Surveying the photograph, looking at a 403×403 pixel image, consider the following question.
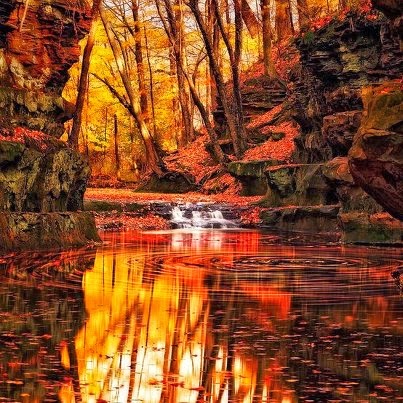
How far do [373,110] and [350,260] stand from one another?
356 cm

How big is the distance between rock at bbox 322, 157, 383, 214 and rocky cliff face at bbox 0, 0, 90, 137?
25.9 ft

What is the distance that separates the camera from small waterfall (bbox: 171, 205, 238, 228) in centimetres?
2892

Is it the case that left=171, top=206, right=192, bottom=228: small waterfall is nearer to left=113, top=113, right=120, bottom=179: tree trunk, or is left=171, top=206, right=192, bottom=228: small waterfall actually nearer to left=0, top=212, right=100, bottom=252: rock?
left=0, top=212, right=100, bottom=252: rock

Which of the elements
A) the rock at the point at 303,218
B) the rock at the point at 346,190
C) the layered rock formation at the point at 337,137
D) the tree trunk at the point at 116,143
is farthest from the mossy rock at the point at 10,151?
the tree trunk at the point at 116,143

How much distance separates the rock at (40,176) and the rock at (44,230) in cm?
32

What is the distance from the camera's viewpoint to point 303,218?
2694 centimetres

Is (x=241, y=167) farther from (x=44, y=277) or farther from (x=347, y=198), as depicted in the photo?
(x=44, y=277)

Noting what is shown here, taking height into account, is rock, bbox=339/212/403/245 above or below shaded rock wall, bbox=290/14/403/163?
below

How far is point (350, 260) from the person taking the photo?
1684 cm

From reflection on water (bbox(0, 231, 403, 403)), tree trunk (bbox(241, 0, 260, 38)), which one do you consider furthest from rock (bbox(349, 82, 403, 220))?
tree trunk (bbox(241, 0, 260, 38))

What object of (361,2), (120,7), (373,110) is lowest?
(373,110)

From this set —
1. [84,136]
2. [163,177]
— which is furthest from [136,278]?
[84,136]

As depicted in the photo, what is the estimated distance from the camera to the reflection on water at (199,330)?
661cm

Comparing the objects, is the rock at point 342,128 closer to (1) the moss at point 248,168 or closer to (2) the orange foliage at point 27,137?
(1) the moss at point 248,168
